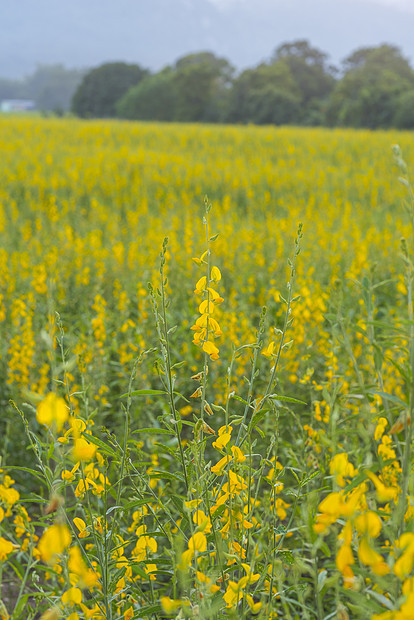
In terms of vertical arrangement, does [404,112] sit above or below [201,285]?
above

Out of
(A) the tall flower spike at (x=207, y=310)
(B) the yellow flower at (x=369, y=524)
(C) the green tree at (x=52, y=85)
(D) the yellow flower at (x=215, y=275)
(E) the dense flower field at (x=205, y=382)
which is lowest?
(E) the dense flower field at (x=205, y=382)

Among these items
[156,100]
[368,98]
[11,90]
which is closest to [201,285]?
[368,98]

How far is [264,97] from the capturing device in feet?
98.9

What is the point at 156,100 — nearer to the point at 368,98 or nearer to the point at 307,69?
the point at 307,69

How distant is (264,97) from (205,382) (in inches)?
1231

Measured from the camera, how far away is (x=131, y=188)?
27.8ft

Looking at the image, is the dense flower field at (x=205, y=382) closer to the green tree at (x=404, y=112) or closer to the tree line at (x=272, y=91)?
the green tree at (x=404, y=112)

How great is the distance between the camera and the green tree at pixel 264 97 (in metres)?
29.9

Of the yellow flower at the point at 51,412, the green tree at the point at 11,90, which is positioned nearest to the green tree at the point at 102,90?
the yellow flower at the point at 51,412

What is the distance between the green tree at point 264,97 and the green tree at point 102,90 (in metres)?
12.9

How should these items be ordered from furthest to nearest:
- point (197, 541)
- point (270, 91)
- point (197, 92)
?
point (197, 92)
point (270, 91)
point (197, 541)

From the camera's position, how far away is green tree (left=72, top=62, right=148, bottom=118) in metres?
42.9

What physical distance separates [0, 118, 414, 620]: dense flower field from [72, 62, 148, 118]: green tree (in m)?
31.0

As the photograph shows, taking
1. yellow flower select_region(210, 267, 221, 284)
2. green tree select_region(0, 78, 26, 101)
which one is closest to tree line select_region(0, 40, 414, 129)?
yellow flower select_region(210, 267, 221, 284)
